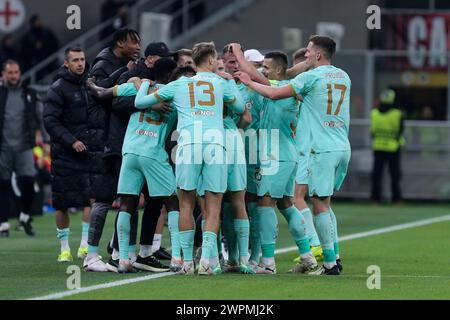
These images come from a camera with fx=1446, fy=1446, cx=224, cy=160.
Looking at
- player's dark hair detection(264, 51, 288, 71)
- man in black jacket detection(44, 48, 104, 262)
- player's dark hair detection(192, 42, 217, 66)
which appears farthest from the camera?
man in black jacket detection(44, 48, 104, 262)

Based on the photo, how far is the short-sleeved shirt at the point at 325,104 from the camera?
13.7 metres

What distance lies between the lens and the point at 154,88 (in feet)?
44.9

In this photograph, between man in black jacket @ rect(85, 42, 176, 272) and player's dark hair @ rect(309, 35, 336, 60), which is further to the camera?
man in black jacket @ rect(85, 42, 176, 272)

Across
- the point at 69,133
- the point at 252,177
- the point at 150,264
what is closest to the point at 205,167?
the point at 252,177

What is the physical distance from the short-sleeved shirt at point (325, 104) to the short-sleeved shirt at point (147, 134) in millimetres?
1316

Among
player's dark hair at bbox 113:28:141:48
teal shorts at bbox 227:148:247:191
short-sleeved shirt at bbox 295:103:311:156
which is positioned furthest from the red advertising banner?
teal shorts at bbox 227:148:247:191

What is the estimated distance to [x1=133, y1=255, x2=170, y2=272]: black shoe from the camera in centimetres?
1406

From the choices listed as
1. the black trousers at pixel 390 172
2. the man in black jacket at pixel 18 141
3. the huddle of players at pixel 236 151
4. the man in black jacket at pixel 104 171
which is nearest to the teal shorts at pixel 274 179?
the huddle of players at pixel 236 151

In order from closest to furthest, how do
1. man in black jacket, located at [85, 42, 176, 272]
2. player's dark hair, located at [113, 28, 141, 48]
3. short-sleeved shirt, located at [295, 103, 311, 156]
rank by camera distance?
man in black jacket, located at [85, 42, 176, 272], player's dark hair, located at [113, 28, 141, 48], short-sleeved shirt, located at [295, 103, 311, 156]

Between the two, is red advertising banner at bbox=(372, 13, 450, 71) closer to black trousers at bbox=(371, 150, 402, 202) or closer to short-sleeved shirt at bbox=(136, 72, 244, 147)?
black trousers at bbox=(371, 150, 402, 202)

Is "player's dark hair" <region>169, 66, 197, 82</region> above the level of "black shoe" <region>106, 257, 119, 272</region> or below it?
above
